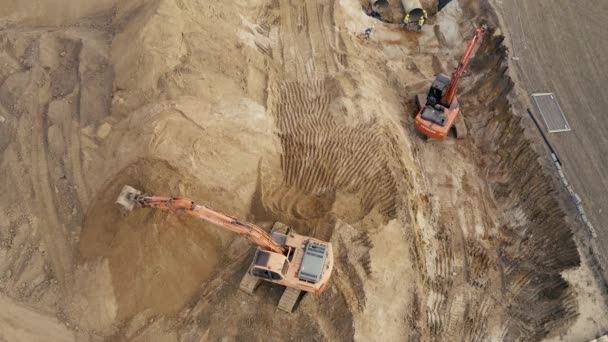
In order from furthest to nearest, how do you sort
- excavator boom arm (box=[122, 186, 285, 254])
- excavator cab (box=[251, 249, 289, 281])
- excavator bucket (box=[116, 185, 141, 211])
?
1. excavator bucket (box=[116, 185, 141, 211])
2. excavator cab (box=[251, 249, 289, 281])
3. excavator boom arm (box=[122, 186, 285, 254])

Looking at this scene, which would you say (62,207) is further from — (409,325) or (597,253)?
(597,253)

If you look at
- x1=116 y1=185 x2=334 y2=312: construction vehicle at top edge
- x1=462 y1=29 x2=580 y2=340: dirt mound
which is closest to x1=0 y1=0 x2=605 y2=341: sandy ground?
x1=462 y1=29 x2=580 y2=340: dirt mound

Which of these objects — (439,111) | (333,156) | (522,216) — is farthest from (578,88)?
(333,156)

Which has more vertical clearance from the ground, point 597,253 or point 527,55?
point 527,55

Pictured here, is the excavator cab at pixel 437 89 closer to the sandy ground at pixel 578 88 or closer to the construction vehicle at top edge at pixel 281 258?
the sandy ground at pixel 578 88

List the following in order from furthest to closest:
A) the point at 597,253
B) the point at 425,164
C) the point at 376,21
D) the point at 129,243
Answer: the point at 376,21 → the point at 425,164 → the point at 597,253 → the point at 129,243

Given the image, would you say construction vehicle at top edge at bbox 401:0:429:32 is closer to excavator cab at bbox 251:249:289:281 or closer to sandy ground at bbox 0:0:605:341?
sandy ground at bbox 0:0:605:341

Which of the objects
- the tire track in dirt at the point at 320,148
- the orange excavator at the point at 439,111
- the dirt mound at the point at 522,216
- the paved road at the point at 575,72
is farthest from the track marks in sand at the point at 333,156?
the paved road at the point at 575,72

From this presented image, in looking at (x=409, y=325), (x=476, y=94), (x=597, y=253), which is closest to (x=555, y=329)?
(x=597, y=253)
